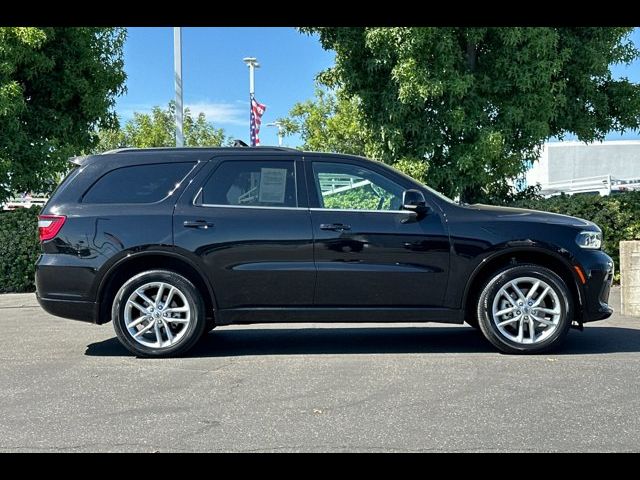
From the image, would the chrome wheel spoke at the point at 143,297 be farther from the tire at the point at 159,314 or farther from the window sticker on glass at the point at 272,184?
the window sticker on glass at the point at 272,184

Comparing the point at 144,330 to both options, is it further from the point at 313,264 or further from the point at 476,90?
the point at 476,90

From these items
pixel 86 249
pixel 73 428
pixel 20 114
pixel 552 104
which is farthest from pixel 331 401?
pixel 20 114

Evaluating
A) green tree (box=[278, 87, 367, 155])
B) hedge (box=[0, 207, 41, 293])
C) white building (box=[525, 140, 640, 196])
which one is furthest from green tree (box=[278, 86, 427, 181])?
white building (box=[525, 140, 640, 196])

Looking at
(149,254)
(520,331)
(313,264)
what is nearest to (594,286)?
(520,331)

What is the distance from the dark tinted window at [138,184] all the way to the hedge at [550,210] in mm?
5526

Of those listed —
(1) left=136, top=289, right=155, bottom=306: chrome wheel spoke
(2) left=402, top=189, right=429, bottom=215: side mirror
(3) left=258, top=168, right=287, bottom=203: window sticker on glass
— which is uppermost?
(3) left=258, top=168, right=287, bottom=203: window sticker on glass

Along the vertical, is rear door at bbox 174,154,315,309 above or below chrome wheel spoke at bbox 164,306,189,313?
above

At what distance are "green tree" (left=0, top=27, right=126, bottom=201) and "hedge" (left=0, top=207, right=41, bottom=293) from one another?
81 centimetres

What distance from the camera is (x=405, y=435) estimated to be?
4117mm

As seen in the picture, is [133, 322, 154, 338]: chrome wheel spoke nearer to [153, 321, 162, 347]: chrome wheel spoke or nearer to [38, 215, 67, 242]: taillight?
[153, 321, 162, 347]: chrome wheel spoke

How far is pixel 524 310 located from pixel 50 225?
429cm

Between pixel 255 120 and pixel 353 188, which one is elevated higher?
pixel 255 120

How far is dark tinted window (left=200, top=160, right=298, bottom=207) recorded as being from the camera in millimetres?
6398

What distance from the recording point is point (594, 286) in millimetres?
6266
